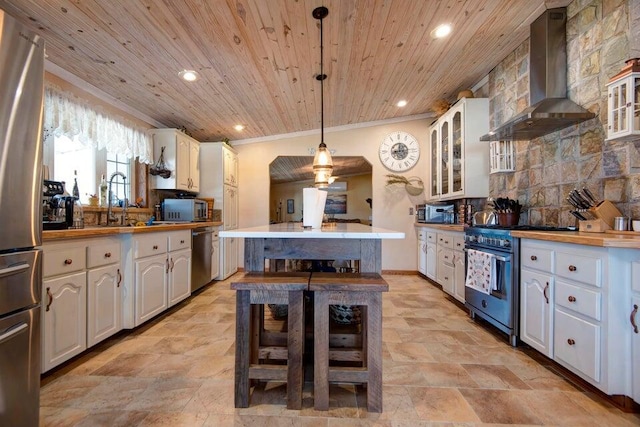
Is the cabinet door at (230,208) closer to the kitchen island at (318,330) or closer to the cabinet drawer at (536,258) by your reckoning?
the kitchen island at (318,330)

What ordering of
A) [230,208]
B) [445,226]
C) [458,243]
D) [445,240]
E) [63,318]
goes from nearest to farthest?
[63,318], [458,243], [445,226], [445,240], [230,208]

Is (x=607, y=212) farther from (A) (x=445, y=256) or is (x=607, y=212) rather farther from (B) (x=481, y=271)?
(A) (x=445, y=256)

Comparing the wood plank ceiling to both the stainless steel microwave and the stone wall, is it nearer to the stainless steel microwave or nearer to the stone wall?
the stone wall

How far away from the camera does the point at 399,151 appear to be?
4.92 meters

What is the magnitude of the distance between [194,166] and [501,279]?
3.96 m

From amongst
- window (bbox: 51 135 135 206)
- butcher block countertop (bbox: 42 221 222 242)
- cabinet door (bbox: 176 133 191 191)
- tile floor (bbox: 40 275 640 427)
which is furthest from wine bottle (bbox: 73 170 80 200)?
tile floor (bbox: 40 275 640 427)

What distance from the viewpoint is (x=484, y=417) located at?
58.5 inches

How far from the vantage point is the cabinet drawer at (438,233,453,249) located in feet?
11.5

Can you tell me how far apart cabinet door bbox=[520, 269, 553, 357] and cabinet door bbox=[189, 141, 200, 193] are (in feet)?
13.0

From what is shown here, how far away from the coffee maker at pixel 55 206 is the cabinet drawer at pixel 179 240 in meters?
0.97

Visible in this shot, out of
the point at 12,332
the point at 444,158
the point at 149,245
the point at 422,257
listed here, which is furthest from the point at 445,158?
the point at 12,332

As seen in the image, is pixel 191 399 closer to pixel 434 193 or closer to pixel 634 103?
pixel 634 103

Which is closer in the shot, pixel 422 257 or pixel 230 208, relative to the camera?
pixel 422 257

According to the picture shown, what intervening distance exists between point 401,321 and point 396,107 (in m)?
3.06
